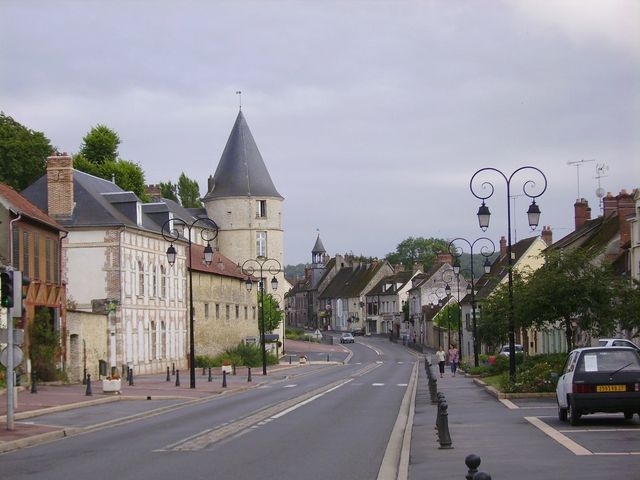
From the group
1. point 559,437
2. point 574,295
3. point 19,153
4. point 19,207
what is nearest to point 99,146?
point 19,153

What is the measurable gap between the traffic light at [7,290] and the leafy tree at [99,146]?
74.3 meters

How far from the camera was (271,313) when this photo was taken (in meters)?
108

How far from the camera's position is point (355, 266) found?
192 m

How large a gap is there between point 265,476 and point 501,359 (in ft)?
123

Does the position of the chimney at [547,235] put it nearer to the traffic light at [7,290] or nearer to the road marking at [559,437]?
the road marking at [559,437]

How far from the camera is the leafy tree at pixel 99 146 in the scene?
9638 cm

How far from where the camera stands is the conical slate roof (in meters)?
113

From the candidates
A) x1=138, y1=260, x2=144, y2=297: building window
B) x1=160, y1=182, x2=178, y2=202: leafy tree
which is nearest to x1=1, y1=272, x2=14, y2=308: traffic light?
x1=138, y1=260, x2=144, y2=297: building window

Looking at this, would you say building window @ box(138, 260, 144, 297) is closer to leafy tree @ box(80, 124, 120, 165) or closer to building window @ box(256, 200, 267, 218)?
leafy tree @ box(80, 124, 120, 165)

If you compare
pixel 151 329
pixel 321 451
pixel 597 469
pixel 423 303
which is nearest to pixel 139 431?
pixel 321 451

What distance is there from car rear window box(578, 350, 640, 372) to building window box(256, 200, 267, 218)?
9157 centimetres

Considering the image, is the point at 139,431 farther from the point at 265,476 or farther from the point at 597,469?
the point at 597,469

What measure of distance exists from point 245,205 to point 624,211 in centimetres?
5221

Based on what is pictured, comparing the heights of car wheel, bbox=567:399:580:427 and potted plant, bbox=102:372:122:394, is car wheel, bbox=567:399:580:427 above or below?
above
